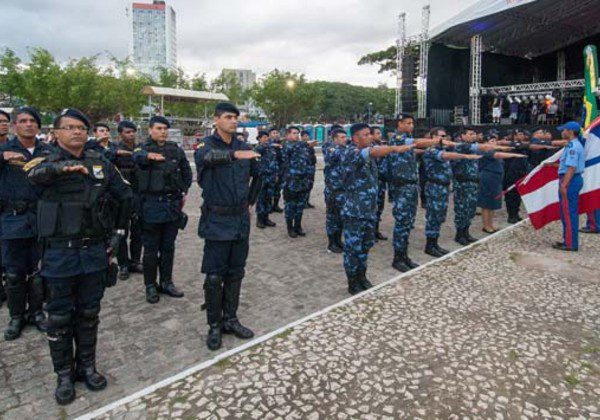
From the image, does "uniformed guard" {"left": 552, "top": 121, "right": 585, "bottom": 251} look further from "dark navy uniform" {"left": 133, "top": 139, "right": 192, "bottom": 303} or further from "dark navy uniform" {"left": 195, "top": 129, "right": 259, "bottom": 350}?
"dark navy uniform" {"left": 133, "top": 139, "right": 192, "bottom": 303}

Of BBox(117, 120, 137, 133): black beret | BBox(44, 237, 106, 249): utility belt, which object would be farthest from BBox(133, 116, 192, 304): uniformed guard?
BBox(44, 237, 106, 249): utility belt

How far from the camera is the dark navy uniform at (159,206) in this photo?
15.0ft

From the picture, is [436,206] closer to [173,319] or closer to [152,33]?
[173,319]

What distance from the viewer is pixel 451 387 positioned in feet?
9.82

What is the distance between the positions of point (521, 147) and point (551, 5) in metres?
12.5

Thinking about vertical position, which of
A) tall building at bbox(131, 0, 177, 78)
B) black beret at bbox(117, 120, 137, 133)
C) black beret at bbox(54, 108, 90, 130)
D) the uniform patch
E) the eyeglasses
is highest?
tall building at bbox(131, 0, 177, 78)

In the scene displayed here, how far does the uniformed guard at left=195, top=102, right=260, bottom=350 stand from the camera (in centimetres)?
366

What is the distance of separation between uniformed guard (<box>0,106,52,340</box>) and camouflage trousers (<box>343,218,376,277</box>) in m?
Result: 3.20

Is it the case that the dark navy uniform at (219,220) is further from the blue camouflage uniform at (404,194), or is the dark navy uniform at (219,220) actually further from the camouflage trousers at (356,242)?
the blue camouflage uniform at (404,194)

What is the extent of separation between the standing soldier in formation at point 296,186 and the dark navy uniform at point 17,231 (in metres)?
4.51

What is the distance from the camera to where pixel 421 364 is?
328 cm

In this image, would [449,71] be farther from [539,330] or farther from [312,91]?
[312,91]

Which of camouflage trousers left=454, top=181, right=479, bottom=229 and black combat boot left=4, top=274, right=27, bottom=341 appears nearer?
black combat boot left=4, top=274, right=27, bottom=341

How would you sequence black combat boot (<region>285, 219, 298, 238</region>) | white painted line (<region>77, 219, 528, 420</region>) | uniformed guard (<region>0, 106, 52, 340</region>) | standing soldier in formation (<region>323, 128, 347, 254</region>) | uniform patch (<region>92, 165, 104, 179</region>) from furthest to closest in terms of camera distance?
black combat boot (<region>285, 219, 298, 238</region>) → standing soldier in formation (<region>323, 128, 347, 254</region>) → uniformed guard (<region>0, 106, 52, 340</region>) → uniform patch (<region>92, 165, 104, 179</region>) → white painted line (<region>77, 219, 528, 420</region>)
